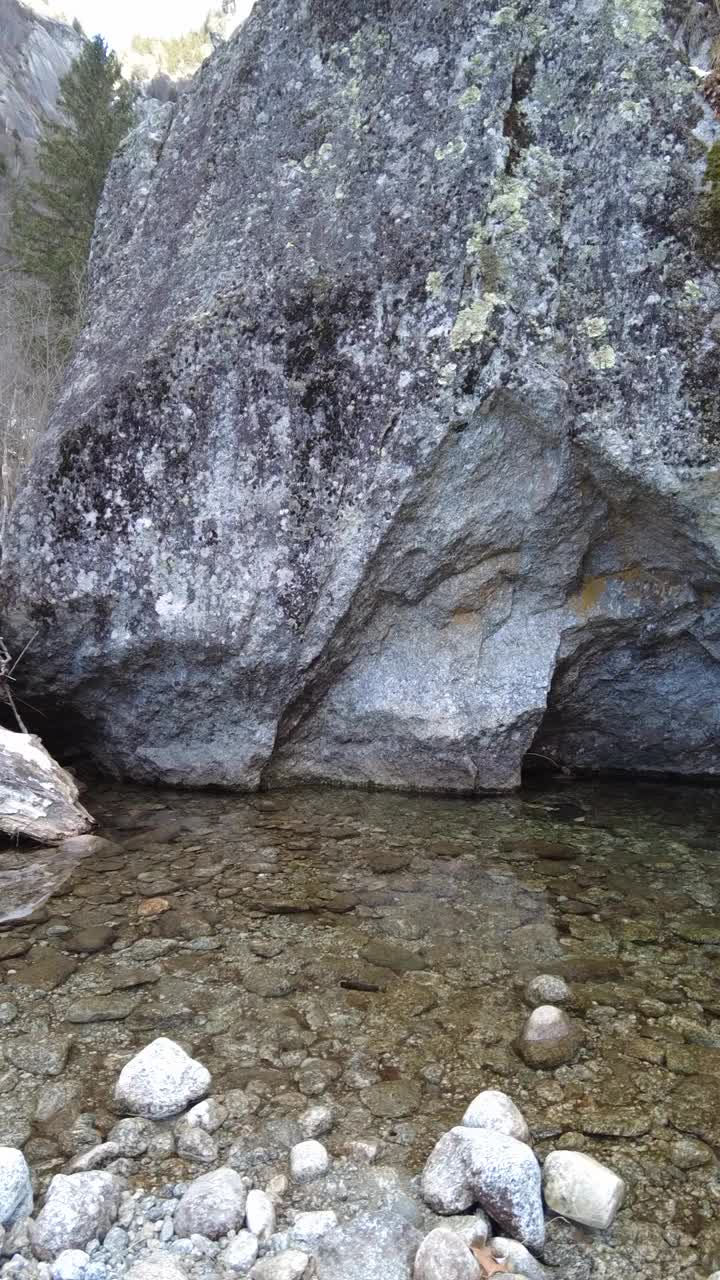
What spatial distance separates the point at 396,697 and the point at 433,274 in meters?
2.38

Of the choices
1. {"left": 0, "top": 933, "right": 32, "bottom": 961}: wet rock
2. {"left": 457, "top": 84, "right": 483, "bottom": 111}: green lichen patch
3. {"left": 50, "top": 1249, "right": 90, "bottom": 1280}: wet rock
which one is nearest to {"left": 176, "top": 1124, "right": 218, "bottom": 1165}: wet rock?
{"left": 50, "top": 1249, "right": 90, "bottom": 1280}: wet rock

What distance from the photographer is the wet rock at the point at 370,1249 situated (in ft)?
6.85

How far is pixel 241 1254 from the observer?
211 cm

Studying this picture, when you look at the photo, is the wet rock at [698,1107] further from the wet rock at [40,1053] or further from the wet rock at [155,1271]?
the wet rock at [40,1053]

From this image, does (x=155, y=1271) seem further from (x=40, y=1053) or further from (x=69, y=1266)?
(x=40, y=1053)

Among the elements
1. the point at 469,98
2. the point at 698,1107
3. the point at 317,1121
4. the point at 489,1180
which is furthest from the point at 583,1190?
the point at 469,98

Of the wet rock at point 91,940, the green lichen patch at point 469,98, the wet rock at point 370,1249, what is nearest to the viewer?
the wet rock at point 370,1249

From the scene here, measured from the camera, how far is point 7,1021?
3.13m

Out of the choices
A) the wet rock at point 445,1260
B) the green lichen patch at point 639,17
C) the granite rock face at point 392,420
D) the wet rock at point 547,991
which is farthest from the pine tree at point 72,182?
the wet rock at point 445,1260

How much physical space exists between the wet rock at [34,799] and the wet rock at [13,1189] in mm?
2593

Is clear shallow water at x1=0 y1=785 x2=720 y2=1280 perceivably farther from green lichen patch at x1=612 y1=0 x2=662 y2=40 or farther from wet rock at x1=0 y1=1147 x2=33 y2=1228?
green lichen patch at x1=612 y1=0 x2=662 y2=40

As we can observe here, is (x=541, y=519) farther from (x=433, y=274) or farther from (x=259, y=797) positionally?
(x=259, y=797)

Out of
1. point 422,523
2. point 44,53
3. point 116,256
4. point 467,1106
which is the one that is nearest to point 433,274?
point 422,523

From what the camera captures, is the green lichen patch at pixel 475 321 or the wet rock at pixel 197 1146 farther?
the green lichen patch at pixel 475 321
